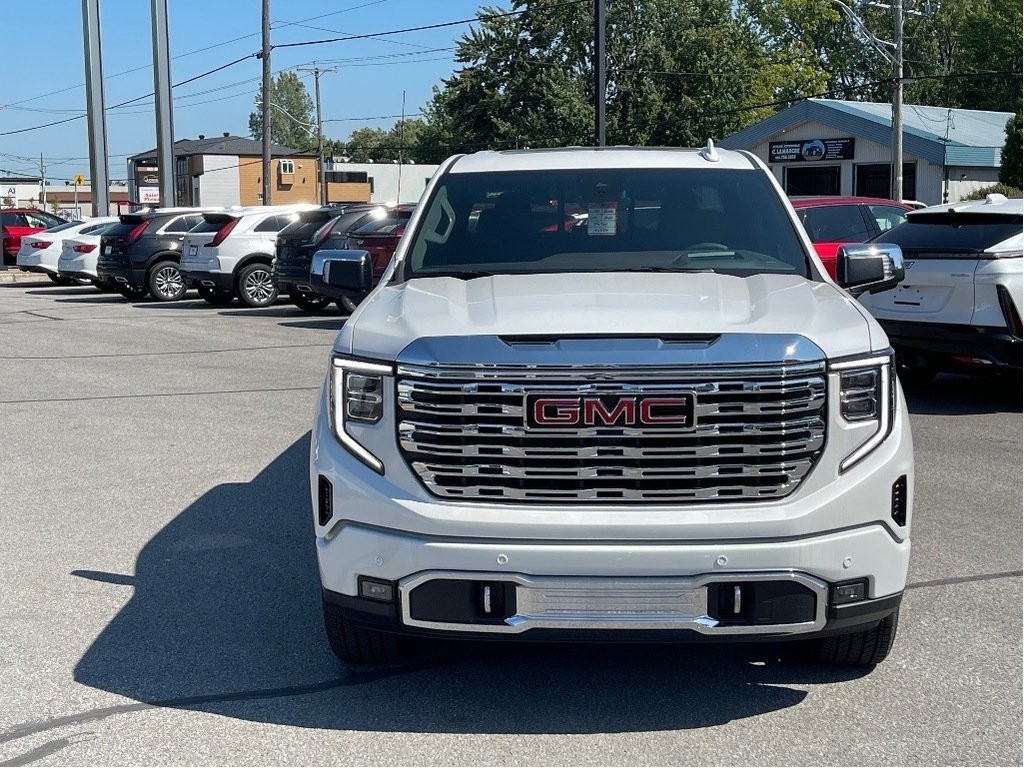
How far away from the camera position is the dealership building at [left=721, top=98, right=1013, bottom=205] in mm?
44000

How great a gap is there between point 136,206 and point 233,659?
33.5 m

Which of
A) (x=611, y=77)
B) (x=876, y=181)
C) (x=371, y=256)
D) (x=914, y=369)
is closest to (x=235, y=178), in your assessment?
(x=611, y=77)

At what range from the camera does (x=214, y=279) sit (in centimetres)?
2202

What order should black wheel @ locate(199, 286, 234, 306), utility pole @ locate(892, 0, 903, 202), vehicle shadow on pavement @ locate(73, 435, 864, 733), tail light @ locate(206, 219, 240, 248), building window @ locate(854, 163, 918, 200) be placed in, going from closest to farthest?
vehicle shadow on pavement @ locate(73, 435, 864, 733) < tail light @ locate(206, 219, 240, 248) < black wheel @ locate(199, 286, 234, 306) < utility pole @ locate(892, 0, 903, 202) < building window @ locate(854, 163, 918, 200)

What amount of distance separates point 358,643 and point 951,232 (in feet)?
24.8

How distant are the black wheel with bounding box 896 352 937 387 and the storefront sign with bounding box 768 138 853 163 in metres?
37.1

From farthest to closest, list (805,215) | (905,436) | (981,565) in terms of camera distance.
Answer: (805,215) → (981,565) → (905,436)

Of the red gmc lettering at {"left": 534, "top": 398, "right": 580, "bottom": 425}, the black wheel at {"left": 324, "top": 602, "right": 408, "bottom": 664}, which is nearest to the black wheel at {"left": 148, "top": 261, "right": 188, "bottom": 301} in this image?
the black wheel at {"left": 324, "top": 602, "right": 408, "bottom": 664}

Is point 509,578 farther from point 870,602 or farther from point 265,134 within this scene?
point 265,134

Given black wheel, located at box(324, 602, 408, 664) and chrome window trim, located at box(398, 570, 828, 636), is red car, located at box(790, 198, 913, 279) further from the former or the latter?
chrome window trim, located at box(398, 570, 828, 636)

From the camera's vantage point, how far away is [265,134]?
41.2 metres

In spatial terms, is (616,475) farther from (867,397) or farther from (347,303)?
(347,303)

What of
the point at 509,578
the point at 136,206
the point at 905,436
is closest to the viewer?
the point at 509,578

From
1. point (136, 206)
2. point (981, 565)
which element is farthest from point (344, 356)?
point (136, 206)
